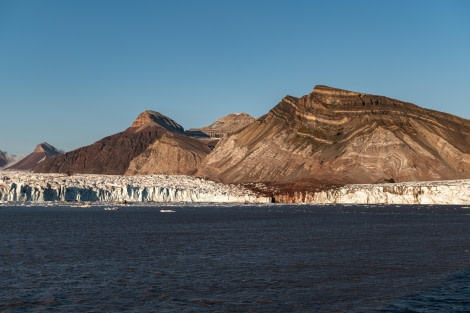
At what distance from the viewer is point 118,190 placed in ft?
508

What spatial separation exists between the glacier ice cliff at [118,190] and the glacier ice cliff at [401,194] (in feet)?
62.7

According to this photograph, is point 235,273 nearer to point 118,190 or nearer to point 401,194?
point 401,194

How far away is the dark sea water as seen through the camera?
26.3m

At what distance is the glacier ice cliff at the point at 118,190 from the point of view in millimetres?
141125

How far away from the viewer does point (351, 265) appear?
3766 centimetres

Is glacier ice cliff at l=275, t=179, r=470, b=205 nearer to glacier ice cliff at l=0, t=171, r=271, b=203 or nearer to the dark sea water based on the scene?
glacier ice cliff at l=0, t=171, r=271, b=203

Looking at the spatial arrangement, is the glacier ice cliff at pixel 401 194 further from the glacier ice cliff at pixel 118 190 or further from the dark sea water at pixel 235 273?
the dark sea water at pixel 235 273

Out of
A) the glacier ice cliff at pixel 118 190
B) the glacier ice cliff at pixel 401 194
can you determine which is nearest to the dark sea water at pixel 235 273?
the glacier ice cliff at pixel 401 194

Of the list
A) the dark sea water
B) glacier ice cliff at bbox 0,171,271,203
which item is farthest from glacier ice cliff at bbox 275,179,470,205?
the dark sea water

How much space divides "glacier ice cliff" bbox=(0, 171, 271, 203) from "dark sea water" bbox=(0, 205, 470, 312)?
285 feet

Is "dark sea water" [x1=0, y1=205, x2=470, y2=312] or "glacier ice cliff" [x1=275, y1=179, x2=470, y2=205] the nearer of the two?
"dark sea water" [x1=0, y1=205, x2=470, y2=312]

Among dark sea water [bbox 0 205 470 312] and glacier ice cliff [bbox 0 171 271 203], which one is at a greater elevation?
glacier ice cliff [bbox 0 171 271 203]

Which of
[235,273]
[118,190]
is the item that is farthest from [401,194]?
[235,273]

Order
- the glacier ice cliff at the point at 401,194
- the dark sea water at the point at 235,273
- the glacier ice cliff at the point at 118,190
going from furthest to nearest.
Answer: the glacier ice cliff at the point at 118,190 → the glacier ice cliff at the point at 401,194 → the dark sea water at the point at 235,273
